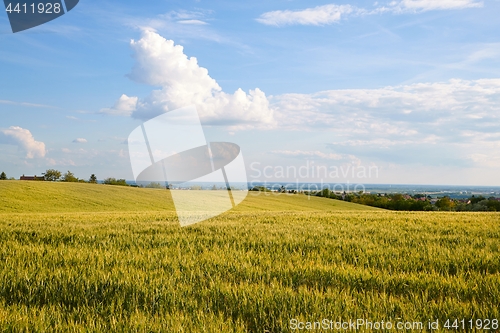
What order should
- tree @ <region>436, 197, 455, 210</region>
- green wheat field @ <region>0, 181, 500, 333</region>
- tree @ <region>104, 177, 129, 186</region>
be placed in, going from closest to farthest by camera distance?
green wheat field @ <region>0, 181, 500, 333</region>
tree @ <region>436, 197, 455, 210</region>
tree @ <region>104, 177, 129, 186</region>

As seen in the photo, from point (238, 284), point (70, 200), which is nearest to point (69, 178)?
point (70, 200)

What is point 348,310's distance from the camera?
148 inches

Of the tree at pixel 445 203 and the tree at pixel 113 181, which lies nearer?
the tree at pixel 445 203

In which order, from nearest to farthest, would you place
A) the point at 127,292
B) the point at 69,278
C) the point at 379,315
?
1. the point at 379,315
2. the point at 127,292
3. the point at 69,278

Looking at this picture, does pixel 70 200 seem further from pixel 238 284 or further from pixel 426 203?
pixel 426 203

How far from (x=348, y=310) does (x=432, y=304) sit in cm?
99

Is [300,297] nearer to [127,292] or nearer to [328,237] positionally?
[127,292]

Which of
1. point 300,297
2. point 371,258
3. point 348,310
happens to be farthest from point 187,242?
point 348,310

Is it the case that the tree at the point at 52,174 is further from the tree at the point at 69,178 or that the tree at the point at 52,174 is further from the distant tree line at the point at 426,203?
the distant tree line at the point at 426,203

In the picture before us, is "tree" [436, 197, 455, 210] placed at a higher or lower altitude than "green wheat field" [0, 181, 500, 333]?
lower

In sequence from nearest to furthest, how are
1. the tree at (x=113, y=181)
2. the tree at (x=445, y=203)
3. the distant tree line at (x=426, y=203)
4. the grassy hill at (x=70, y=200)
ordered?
the grassy hill at (x=70, y=200), the distant tree line at (x=426, y=203), the tree at (x=445, y=203), the tree at (x=113, y=181)

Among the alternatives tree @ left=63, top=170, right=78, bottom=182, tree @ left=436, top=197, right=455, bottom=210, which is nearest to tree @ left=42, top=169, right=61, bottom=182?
tree @ left=63, top=170, right=78, bottom=182

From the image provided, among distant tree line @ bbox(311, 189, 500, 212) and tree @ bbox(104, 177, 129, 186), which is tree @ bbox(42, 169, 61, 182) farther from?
distant tree line @ bbox(311, 189, 500, 212)

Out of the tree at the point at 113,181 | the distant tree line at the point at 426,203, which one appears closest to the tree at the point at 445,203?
the distant tree line at the point at 426,203
